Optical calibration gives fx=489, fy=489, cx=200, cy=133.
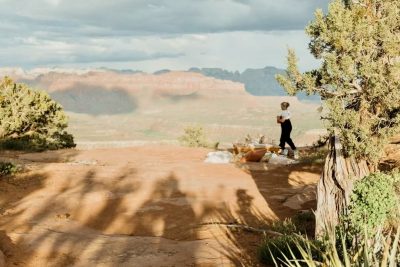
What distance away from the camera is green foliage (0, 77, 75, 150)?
25422 millimetres

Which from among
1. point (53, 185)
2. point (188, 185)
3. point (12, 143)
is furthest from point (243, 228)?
point (12, 143)

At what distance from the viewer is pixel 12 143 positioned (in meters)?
23.2

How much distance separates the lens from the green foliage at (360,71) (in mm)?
7020

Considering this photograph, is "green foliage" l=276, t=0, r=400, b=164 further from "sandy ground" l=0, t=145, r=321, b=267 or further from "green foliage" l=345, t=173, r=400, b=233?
"sandy ground" l=0, t=145, r=321, b=267

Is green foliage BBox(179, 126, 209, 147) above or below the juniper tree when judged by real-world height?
below

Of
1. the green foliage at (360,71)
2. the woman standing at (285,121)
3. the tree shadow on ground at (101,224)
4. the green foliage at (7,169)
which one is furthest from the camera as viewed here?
the woman standing at (285,121)

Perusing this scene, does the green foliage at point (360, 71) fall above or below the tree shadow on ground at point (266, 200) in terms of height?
above

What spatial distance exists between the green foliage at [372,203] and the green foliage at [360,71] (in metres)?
0.89

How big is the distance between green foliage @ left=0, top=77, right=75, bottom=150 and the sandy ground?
10.8m

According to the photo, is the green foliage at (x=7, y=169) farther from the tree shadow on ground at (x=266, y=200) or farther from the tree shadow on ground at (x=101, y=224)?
the tree shadow on ground at (x=266, y=200)

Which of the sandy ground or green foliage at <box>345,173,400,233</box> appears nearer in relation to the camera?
green foliage at <box>345,173,400,233</box>

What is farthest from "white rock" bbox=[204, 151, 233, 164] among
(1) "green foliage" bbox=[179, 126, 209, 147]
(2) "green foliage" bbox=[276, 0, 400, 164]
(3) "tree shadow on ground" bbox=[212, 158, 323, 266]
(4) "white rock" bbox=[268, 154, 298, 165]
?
(1) "green foliage" bbox=[179, 126, 209, 147]

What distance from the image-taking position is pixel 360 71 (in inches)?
280

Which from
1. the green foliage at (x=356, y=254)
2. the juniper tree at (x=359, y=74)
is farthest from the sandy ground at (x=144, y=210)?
the juniper tree at (x=359, y=74)
